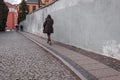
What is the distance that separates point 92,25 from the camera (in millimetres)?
9508

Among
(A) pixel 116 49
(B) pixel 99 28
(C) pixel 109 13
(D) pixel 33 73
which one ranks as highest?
(C) pixel 109 13

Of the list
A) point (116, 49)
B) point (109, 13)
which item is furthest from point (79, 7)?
point (116, 49)

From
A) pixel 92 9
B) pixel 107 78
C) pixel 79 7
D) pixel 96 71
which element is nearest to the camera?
pixel 107 78

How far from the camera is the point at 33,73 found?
22.0 feet

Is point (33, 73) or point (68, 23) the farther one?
point (68, 23)

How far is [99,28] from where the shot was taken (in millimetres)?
8836

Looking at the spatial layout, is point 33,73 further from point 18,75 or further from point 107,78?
point 107,78

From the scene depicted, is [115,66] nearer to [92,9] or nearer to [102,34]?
[102,34]

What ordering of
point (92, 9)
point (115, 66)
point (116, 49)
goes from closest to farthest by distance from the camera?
point (115, 66)
point (116, 49)
point (92, 9)

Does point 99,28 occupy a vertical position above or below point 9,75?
above

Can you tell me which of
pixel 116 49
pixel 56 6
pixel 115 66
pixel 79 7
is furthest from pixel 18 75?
pixel 56 6

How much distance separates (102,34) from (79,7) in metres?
2.97

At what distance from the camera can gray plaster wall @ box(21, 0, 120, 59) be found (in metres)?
7.76

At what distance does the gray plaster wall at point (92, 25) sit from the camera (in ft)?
25.5
